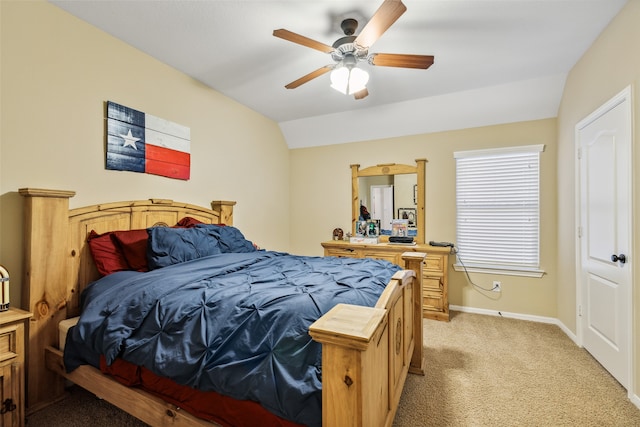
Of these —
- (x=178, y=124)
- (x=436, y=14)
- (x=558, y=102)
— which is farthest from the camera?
(x=558, y=102)

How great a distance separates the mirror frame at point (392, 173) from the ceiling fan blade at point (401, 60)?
186 centimetres

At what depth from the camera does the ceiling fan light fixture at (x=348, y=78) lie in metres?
2.21

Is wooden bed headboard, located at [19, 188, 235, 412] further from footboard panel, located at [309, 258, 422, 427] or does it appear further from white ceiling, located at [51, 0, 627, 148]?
footboard panel, located at [309, 258, 422, 427]

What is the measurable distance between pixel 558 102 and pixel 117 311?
442 centimetres

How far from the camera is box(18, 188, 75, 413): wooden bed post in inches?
71.3

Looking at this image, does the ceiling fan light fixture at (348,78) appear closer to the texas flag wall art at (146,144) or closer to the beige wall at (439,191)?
the texas flag wall art at (146,144)

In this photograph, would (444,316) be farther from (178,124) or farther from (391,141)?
(178,124)

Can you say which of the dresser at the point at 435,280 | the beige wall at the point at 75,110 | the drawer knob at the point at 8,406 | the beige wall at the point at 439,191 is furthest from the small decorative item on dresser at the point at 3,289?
the beige wall at the point at 439,191

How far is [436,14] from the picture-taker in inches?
81.5

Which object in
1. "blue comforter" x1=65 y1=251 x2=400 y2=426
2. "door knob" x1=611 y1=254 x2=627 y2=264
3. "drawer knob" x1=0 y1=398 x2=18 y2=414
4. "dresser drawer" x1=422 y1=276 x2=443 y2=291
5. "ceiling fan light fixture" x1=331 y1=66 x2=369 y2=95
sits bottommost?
"drawer knob" x1=0 y1=398 x2=18 y2=414

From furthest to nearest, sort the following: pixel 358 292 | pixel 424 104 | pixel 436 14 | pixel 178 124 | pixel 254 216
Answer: pixel 254 216 → pixel 424 104 → pixel 178 124 → pixel 436 14 → pixel 358 292

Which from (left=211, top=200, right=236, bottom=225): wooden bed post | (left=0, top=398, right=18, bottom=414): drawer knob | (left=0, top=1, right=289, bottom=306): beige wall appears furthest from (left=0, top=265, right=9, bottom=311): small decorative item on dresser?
(left=211, top=200, right=236, bottom=225): wooden bed post

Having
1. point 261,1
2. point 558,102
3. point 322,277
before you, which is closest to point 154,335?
point 322,277

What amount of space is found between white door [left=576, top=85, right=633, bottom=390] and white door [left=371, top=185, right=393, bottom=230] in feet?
6.60
